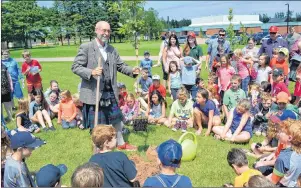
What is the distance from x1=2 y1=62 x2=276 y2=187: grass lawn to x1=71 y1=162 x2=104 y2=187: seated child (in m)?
2.42

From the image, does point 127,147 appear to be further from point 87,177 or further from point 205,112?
point 87,177

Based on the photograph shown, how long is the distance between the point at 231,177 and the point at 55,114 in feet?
18.1

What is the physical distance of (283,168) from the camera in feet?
14.8

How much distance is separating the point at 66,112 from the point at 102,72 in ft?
10.8

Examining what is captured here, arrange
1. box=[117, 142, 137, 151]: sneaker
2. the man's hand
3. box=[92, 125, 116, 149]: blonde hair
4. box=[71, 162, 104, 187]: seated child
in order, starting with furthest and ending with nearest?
box=[117, 142, 137, 151]: sneaker < the man's hand < box=[92, 125, 116, 149]: blonde hair < box=[71, 162, 104, 187]: seated child

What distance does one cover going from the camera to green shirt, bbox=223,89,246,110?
27.1ft

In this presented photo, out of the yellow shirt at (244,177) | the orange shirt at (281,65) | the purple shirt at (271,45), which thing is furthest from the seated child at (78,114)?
the purple shirt at (271,45)

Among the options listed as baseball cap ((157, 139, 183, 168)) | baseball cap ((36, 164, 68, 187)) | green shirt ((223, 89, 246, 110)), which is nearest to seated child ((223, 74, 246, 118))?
green shirt ((223, 89, 246, 110))

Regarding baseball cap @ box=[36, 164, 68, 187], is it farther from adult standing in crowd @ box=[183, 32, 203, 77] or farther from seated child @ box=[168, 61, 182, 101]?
adult standing in crowd @ box=[183, 32, 203, 77]

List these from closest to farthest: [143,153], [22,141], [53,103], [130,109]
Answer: [22,141], [143,153], [130,109], [53,103]

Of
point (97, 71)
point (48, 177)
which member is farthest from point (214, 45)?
point (48, 177)

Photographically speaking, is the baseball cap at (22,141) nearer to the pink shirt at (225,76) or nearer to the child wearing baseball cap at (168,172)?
the child wearing baseball cap at (168,172)

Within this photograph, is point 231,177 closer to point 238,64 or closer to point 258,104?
point 258,104

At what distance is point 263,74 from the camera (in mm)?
9727
